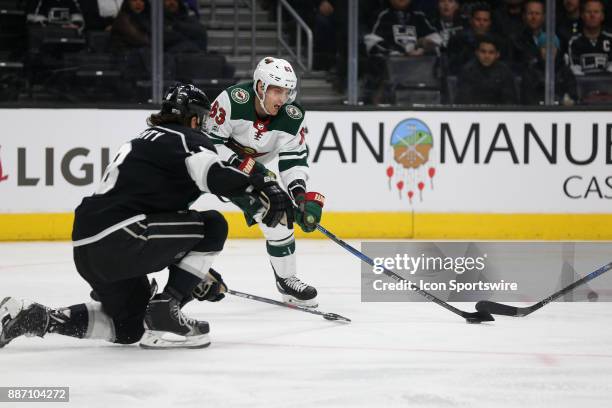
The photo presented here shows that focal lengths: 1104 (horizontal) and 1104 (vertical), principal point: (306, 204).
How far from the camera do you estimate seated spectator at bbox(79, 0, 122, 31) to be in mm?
7090

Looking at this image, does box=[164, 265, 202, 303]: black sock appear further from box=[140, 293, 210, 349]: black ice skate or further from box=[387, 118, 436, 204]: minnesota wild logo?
box=[387, 118, 436, 204]: minnesota wild logo

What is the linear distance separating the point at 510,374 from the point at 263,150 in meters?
1.89

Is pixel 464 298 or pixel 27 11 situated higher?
pixel 27 11

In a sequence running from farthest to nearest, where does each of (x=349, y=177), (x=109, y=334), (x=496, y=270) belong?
(x=349, y=177) < (x=496, y=270) < (x=109, y=334)

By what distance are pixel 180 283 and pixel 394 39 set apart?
4.30 meters

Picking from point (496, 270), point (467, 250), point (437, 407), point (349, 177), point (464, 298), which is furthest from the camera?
point (349, 177)

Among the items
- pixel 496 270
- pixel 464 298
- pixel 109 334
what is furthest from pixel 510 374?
pixel 496 270

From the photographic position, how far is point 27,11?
6961 mm

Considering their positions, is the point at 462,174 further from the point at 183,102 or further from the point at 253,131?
the point at 183,102

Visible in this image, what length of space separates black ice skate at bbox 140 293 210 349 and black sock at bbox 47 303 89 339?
192 mm

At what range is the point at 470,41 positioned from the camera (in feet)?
24.5

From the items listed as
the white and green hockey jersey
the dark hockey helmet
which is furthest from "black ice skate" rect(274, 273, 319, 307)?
the dark hockey helmet

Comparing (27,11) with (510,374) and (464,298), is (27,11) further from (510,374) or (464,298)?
(510,374)

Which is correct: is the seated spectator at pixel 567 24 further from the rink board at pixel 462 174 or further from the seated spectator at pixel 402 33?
the seated spectator at pixel 402 33
